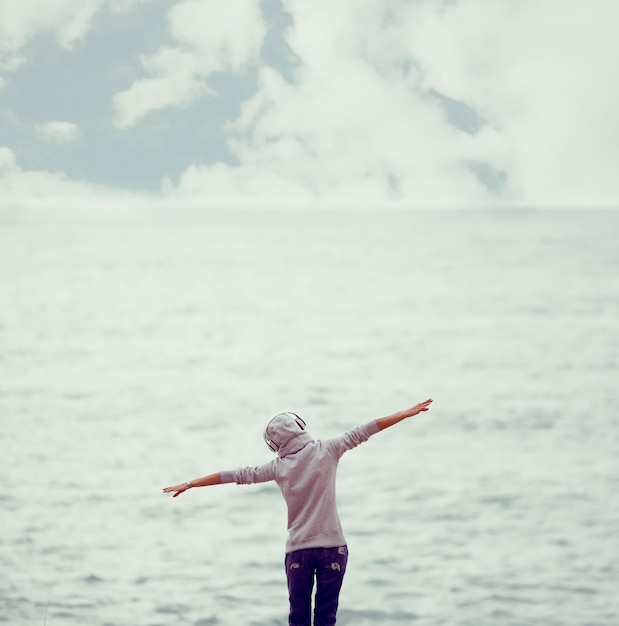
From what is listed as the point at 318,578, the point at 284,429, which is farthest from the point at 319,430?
the point at 284,429

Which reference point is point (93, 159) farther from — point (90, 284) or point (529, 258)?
point (529, 258)

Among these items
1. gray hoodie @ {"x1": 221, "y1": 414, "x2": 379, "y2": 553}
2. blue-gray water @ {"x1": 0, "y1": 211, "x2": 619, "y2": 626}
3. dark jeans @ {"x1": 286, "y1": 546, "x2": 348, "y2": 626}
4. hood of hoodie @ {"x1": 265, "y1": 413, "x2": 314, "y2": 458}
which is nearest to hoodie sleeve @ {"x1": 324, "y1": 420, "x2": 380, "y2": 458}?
gray hoodie @ {"x1": 221, "y1": 414, "x2": 379, "y2": 553}

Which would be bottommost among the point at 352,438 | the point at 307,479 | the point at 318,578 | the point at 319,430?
the point at 318,578

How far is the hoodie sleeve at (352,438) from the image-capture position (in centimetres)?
521

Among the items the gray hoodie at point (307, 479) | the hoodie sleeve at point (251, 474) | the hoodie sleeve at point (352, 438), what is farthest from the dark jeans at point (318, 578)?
the hoodie sleeve at point (352, 438)

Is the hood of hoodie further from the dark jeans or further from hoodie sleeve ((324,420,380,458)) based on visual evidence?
the dark jeans

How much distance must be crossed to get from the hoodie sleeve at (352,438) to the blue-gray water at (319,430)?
30.8ft

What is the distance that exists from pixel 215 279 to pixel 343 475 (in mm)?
65749

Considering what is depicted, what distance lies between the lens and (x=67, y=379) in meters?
59.1

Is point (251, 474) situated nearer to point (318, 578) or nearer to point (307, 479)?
point (307, 479)

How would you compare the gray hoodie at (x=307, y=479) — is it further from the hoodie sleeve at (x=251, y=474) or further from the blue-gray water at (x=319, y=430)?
the blue-gray water at (x=319, y=430)

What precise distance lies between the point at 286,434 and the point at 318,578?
31.1 inches

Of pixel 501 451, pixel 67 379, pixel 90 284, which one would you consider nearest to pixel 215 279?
pixel 90 284

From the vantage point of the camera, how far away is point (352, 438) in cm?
527
